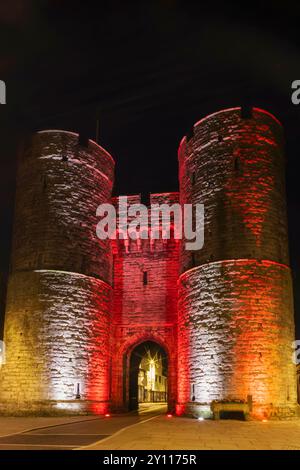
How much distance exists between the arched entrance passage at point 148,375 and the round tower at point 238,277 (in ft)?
11.3

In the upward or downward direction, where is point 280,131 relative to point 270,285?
upward

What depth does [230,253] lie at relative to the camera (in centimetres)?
1471

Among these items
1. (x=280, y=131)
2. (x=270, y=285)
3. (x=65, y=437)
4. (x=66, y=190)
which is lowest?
(x=65, y=437)

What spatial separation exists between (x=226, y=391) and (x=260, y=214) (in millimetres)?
5091

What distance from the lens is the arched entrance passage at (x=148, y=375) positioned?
18.6 metres

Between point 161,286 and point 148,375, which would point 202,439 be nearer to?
point 161,286

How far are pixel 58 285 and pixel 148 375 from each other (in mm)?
23756

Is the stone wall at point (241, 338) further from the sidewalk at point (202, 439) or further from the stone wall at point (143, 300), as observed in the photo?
the sidewalk at point (202, 439)

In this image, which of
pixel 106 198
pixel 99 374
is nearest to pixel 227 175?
pixel 106 198

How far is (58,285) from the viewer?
15.7 metres

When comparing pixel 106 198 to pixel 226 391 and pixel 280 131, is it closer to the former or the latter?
pixel 280 131

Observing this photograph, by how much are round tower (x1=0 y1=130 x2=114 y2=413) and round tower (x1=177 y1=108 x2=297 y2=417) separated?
283 cm

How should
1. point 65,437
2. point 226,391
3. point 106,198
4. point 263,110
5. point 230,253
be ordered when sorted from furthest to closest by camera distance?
point 106,198 → point 263,110 → point 230,253 → point 226,391 → point 65,437

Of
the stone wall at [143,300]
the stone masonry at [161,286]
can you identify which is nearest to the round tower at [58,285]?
the stone masonry at [161,286]
